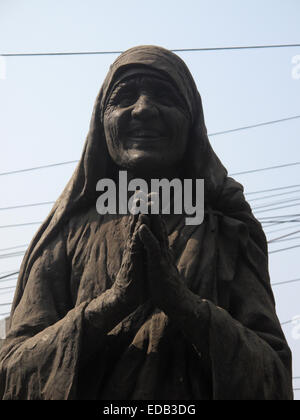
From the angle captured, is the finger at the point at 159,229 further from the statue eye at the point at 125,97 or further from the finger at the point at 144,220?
the statue eye at the point at 125,97

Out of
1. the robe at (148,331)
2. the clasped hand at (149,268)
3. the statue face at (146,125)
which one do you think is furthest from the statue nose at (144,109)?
the clasped hand at (149,268)

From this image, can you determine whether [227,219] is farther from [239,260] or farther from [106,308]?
[106,308]

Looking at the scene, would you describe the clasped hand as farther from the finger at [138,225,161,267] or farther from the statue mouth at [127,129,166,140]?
the statue mouth at [127,129,166,140]

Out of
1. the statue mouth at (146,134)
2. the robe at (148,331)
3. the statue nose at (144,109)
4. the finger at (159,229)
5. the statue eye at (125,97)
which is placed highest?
the statue eye at (125,97)

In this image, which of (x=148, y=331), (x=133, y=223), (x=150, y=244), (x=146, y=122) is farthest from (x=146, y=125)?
(x=148, y=331)

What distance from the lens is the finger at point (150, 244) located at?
5527 mm

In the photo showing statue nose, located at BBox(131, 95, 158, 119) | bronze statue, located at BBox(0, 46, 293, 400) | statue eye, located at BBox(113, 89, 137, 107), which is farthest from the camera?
statue eye, located at BBox(113, 89, 137, 107)

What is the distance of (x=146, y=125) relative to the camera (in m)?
6.29

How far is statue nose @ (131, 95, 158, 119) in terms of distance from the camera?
20.5 feet

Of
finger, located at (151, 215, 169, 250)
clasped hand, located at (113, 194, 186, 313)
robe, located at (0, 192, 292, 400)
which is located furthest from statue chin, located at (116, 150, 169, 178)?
finger, located at (151, 215, 169, 250)

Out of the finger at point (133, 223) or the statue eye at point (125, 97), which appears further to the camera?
the statue eye at point (125, 97)

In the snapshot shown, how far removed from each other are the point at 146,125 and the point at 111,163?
39 centimetres
